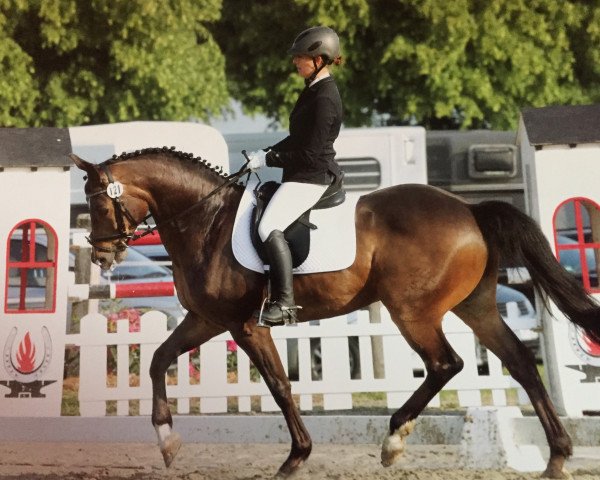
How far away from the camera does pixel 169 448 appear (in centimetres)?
543

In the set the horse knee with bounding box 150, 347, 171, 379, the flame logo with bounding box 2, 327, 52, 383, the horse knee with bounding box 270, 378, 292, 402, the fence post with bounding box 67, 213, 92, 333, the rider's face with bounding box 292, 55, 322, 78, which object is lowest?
the horse knee with bounding box 270, 378, 292, 402

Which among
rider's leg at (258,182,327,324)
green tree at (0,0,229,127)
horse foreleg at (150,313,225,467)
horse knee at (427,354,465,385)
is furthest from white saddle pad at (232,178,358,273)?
green tree at (0,0,229,127)

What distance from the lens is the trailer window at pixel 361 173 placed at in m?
11.9

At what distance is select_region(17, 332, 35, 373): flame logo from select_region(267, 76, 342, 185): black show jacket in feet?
10.1

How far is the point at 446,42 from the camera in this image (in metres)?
13.7

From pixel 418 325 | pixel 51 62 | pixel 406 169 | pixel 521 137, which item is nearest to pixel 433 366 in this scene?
pixel 418 325

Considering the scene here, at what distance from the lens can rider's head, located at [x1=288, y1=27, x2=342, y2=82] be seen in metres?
5.34

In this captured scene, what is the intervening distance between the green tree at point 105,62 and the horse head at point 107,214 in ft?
25.9

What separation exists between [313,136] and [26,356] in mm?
3489

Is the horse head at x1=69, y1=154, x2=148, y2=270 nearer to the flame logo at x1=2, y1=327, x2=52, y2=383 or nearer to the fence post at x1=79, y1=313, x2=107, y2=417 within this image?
the fence post at x1=79, y1=313, x2=107, y2=417

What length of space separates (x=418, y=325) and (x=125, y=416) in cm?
289

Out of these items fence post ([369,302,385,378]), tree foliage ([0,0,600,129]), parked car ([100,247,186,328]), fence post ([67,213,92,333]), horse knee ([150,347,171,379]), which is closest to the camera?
horse knee ([150,347,171,379])

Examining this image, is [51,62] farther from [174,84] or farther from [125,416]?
[125,416]

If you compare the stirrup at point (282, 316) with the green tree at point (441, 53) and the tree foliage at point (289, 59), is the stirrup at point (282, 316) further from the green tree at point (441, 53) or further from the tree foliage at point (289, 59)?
the green tree at point (441, 53)
